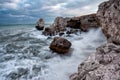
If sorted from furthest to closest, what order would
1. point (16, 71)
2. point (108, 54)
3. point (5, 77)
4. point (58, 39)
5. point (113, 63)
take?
point (58, 39) → point (16, 71) → point (5, 77) → point (108, 54) → point (113, 63)

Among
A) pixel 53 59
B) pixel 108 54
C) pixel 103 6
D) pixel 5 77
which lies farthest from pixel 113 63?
pixel 103 6

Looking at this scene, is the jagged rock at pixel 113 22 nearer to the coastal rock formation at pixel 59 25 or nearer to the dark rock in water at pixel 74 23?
the coastal rock formation at pixel 59 25

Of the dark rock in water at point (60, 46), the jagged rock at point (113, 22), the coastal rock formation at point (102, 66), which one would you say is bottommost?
the dark rock in water at point (60, 46)

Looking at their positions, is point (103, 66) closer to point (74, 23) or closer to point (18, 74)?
point (18, 74)

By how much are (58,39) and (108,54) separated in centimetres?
791

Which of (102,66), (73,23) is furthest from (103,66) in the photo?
(73,23)

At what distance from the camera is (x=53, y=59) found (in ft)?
36.3

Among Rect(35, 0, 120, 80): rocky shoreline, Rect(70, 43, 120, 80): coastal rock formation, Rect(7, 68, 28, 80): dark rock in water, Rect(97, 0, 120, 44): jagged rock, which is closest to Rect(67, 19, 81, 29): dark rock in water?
Rect(35, 0, 120, 80): rocky shoreline

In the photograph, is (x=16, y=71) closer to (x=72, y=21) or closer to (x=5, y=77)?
(x=5, y=77)

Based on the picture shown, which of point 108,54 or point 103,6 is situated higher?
point 103,6

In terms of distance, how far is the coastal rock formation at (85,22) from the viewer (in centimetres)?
2431

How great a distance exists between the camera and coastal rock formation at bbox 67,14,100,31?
2431cm

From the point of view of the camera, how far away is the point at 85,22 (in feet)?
84.6

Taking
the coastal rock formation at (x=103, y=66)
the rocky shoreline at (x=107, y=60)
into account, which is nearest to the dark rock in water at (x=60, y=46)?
the rocky shoreline at (x=107, y=60)
